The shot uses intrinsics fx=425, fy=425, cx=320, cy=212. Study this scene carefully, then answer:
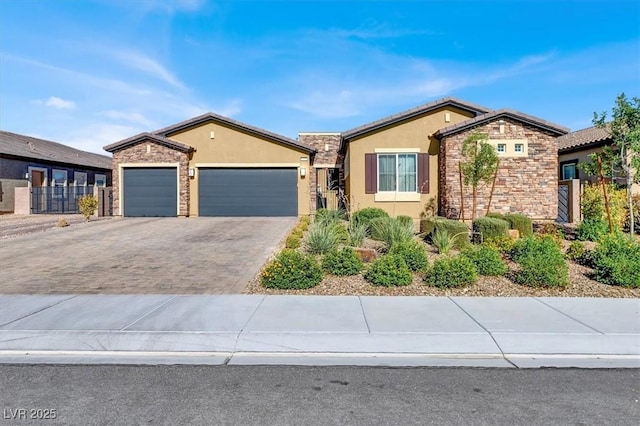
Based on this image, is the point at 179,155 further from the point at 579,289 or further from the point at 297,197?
the point at 579,289

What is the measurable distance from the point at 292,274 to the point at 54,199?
22259 mm

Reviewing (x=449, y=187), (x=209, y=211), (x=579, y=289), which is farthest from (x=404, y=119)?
(x=579, y=289)

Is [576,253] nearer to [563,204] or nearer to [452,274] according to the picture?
[452,274]

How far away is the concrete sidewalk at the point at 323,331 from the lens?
5000 millimetres

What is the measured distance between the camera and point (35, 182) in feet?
84.1

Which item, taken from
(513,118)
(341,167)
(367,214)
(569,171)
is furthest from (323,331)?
(569,171)

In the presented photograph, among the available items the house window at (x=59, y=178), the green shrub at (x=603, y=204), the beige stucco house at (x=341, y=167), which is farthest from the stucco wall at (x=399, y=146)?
the house window at (x=59, y=178)

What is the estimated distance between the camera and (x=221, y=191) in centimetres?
2084

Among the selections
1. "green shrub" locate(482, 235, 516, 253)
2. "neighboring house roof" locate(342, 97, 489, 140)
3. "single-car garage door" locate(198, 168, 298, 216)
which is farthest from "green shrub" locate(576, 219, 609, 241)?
"single-car garage door" locate(198, 168, 298, 216)

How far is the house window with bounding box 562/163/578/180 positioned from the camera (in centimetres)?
2138

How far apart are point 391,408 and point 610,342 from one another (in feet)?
11.3

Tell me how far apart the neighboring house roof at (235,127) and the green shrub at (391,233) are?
29.9 feet

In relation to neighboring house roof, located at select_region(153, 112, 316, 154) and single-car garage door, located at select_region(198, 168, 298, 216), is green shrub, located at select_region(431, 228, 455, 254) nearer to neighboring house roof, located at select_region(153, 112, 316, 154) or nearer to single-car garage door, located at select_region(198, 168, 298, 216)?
single-car garage door, located at select_region(198, 168, 298, 216)

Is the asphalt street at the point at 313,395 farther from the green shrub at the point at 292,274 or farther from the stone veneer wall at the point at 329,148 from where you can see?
the stone veneer wall at the point at 329,148
